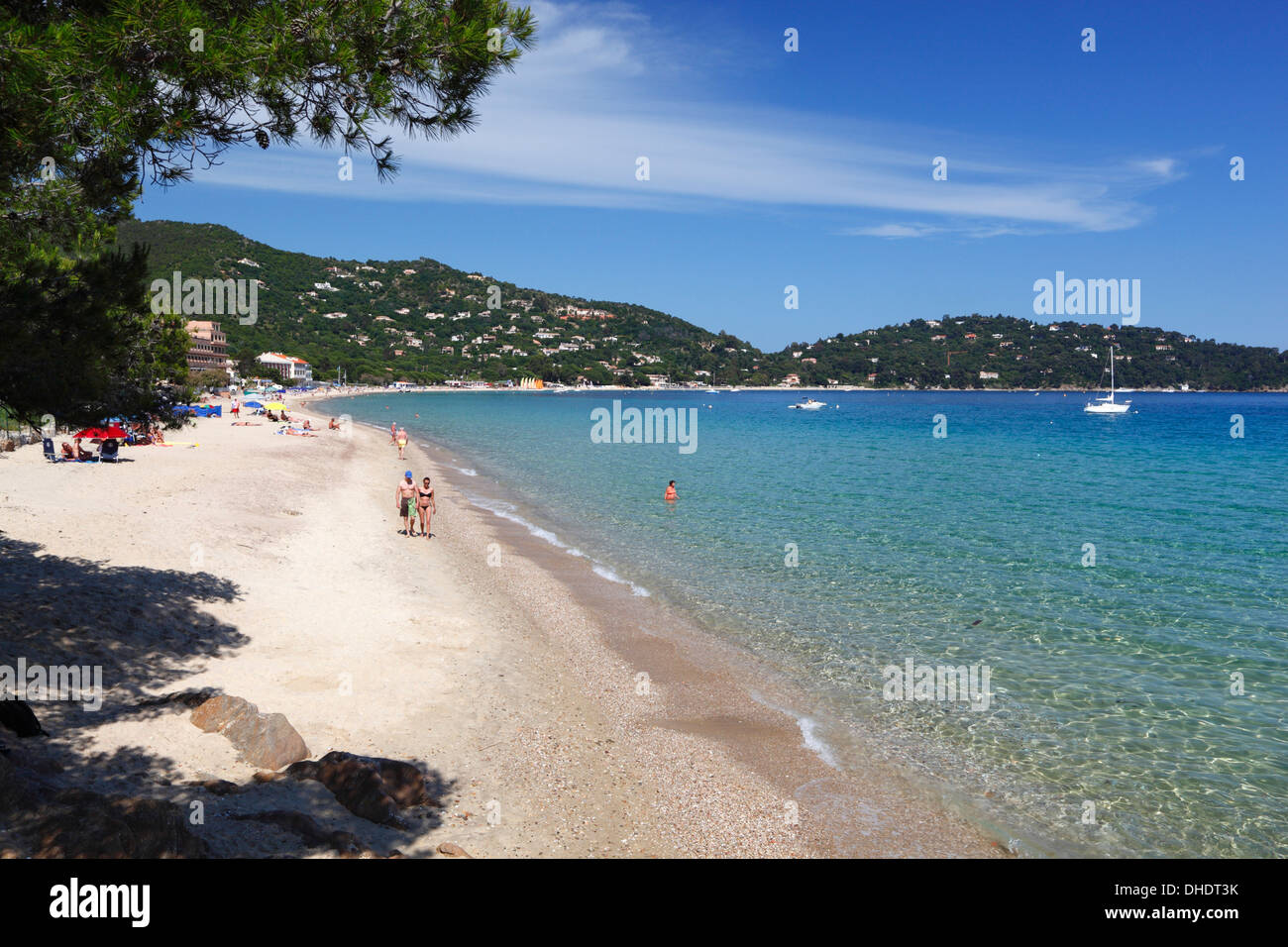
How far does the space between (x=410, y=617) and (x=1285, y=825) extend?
42.0 feet

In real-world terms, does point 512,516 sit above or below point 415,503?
below

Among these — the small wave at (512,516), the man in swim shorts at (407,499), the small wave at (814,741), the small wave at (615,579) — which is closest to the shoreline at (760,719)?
the small wave at (814,741)

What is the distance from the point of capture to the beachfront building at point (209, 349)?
123 metres

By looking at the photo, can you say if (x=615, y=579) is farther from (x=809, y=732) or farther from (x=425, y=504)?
(x=809, y=732)

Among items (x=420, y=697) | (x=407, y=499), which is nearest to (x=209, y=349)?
(x=407, y=499)

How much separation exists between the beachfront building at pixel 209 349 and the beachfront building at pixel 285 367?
6468 millimetres

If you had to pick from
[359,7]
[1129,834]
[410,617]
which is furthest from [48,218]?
[1129,834]

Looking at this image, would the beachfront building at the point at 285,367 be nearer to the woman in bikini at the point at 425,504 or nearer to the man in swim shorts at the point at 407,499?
the man in swim shorts at the point at 407,499

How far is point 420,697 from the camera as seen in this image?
34.0ft

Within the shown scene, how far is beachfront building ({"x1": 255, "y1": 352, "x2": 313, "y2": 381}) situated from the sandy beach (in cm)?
13874

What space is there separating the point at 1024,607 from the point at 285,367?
159101 millimetres

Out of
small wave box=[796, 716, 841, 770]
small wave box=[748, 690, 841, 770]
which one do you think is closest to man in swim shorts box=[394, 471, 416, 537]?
small wave box=[748, 690, 841, 770]

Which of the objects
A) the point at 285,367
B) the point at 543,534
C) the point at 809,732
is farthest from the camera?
the point at 285,367
